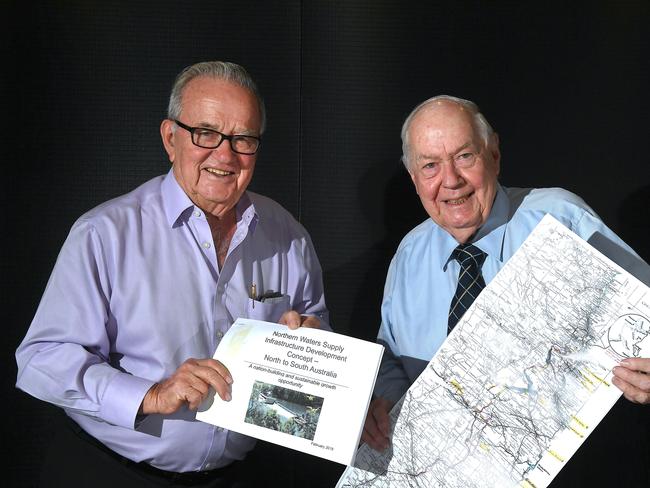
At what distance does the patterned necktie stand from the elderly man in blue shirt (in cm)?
1

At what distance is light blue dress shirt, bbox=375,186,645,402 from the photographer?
2.09 metres

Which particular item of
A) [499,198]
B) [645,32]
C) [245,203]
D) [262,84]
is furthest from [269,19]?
[645,32]

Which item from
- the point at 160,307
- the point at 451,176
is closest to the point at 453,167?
the point at 451,176

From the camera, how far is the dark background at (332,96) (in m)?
2.87

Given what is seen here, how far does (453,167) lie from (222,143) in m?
0.73

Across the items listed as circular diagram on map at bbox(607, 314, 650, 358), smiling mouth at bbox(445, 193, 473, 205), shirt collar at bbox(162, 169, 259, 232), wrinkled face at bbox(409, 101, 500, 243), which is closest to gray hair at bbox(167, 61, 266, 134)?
shirt collar at bbox(162, 169, 259, 232)

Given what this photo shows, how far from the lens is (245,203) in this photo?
87.0 inches

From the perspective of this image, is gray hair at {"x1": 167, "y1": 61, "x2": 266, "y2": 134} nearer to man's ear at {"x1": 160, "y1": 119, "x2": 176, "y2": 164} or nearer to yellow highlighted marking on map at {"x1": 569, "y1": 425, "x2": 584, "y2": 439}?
man's ear at {"x1": 160, "y1": 119, "x2": 176, "y2": 164}

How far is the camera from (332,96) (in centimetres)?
300

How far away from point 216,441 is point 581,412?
102 centimetres

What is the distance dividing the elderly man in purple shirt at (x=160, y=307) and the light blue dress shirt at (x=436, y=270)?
0.40 meters

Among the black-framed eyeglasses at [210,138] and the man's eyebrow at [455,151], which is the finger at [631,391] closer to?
the man's eyebrow at [455,151]

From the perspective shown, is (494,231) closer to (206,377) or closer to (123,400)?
(206,377)

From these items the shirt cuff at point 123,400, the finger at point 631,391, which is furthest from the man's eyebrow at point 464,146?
the shirt cuff at point 123,400
